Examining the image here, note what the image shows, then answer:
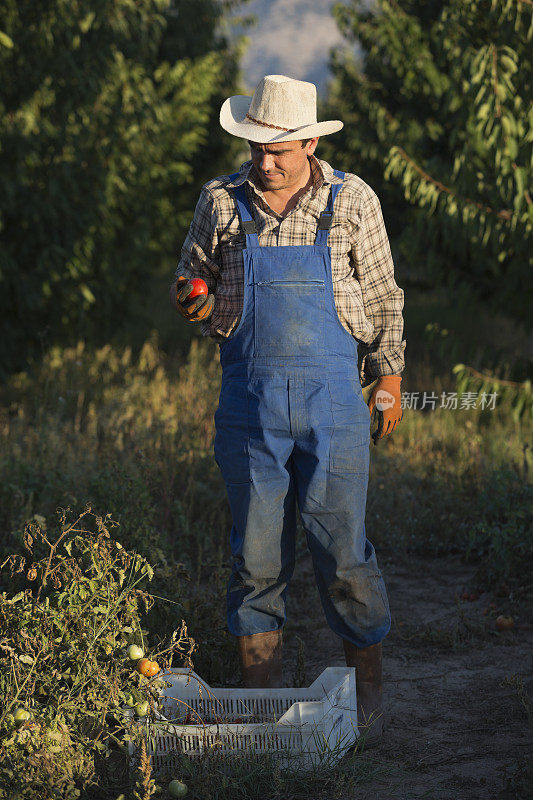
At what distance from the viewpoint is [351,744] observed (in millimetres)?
3004

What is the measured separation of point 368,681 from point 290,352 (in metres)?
1.26

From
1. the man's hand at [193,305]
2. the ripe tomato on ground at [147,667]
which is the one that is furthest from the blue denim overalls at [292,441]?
the ripe tomato on ground at [147,667]

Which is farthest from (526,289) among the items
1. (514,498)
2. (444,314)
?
(444,314)

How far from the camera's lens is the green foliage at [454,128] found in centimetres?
541

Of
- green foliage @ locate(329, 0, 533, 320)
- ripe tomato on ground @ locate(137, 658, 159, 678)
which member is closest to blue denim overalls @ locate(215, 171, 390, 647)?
ripe tomato on ground @ locate(137, 658, 159, 678)

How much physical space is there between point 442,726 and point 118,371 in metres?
5.77

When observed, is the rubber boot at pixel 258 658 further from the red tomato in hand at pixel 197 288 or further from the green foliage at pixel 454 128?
the green foliage at pixel 454 128

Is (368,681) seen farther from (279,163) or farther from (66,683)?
(279,163)

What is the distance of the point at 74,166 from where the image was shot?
778cm

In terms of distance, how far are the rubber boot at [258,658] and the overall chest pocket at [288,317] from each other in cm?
105

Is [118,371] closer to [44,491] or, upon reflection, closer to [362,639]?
[44,491]

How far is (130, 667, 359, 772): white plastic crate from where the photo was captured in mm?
2797

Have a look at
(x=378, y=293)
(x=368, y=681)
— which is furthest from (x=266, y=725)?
(x=378, y=293)

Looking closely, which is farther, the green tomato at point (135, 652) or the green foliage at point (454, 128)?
the green foliage at point (454, 128)
